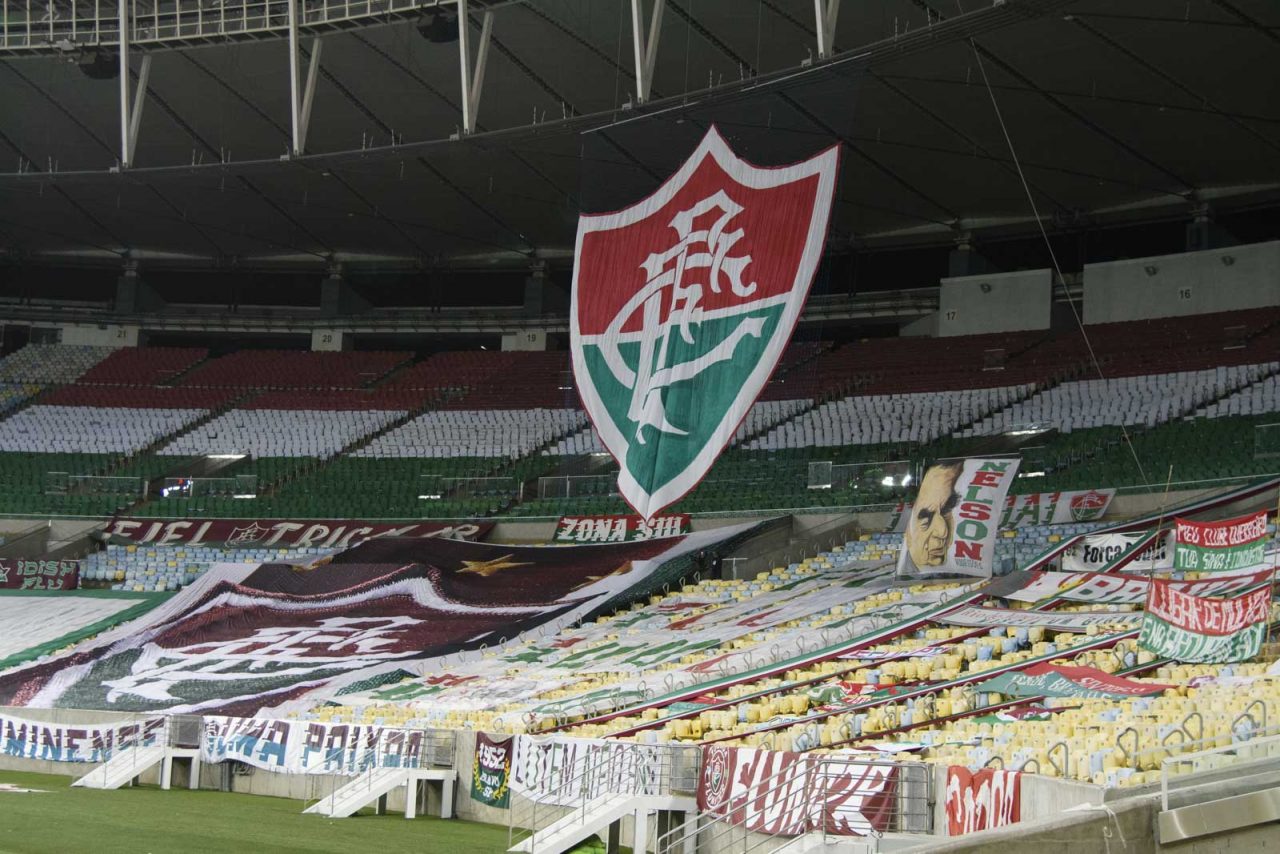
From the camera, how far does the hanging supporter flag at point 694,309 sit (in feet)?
67.1

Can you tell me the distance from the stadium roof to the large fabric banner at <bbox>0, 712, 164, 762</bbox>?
1088 centimetres

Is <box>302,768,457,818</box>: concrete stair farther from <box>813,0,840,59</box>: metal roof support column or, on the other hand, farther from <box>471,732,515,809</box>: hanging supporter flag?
<box>813,0,840,59</box>: metal roof support column

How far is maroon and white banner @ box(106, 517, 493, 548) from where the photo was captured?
37.1 meters

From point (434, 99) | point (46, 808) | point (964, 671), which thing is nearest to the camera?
point (46, 808)

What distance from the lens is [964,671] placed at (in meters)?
19.9

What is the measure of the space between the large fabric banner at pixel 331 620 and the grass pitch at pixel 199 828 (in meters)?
5.62

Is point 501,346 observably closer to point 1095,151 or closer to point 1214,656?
point 1095,151

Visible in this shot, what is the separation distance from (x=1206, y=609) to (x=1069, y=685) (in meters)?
1.79

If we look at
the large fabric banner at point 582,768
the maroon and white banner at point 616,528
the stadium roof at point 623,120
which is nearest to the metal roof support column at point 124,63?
the stadium roof at point 623,120

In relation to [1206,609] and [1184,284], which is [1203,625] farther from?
[1184,284]

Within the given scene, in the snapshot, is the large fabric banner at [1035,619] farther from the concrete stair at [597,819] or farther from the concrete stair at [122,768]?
the concrete stair at [122,768]

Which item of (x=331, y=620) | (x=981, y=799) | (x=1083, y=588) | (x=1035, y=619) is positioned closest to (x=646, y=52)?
(x=331, y=620)

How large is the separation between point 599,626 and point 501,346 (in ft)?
77.8

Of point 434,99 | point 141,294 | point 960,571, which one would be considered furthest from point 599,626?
point 141,294
